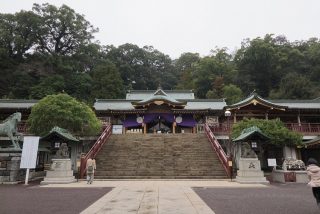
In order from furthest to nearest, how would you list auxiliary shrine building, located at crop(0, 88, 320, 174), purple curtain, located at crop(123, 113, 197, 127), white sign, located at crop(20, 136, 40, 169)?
purple curtain, located at crop(123, 113, 197, 127) < auxiliary shrine building, located at crop(0, 88, 320, 174) < white sign, located at crop(20, 136, 40, 169)

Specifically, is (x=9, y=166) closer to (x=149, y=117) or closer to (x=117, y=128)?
(x=117, y=128)

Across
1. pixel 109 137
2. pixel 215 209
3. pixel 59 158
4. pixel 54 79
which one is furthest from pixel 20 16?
pixel 215 209

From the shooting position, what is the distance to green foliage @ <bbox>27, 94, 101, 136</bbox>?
70.2 ft

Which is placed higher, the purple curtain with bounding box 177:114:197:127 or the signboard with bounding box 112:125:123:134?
the purple curtain with bounding box 177:114:197:127

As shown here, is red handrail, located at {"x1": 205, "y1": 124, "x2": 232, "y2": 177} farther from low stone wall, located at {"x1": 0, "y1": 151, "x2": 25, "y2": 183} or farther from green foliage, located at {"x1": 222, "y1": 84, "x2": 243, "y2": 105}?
green foliage, located at {"x1": 222, "y1": 84, "x2": 243, "y2": 105}

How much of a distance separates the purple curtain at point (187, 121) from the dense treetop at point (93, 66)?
15.7 metres

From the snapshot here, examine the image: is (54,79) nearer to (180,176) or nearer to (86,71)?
(86,71)

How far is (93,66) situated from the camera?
60.6 metres

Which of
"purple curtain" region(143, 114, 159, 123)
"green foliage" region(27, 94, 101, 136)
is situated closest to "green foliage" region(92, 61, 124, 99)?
"purple curtain" region(143, 114, 159, 123)

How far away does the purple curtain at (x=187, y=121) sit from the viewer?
3206 centimetres

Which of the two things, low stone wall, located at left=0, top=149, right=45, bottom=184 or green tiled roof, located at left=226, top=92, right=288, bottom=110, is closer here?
low stone wall, located at left=0, top=149, right=45, bottom=184

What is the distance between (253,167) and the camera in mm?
16438

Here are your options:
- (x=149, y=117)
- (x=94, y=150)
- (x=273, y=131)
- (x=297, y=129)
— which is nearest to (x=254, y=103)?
(x=297, y=129)

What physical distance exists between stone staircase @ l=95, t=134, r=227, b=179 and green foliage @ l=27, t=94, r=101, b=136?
2.89 meters
